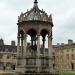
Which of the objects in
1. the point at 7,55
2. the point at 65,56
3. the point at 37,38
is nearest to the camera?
the point at 37,38

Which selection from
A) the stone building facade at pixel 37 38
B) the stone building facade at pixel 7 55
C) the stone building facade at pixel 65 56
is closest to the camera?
the stone building facade at pixel 37 38

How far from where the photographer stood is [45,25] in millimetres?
31797

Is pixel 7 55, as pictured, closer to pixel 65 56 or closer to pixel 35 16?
pixel 65 56

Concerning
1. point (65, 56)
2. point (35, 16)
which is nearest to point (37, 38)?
point (35, 16)

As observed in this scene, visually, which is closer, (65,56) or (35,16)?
(35,16)

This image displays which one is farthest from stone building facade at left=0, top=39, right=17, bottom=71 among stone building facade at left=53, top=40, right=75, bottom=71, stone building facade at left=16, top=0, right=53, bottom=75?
stone building facade at left=16, top=0, right=53, bottom=75

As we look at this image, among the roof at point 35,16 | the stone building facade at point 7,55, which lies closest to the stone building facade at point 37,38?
the roof at point 35,16

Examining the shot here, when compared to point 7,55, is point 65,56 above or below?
below

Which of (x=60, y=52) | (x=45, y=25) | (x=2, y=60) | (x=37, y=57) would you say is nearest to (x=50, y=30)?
(x=45, y=25)

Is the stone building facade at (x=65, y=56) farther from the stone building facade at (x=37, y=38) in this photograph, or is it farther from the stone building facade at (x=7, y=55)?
the stone building facade at (x=37, y=38)

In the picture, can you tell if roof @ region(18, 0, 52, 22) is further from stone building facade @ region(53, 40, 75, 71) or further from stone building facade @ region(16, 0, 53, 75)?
stone building facade @ region(53, 40, 75, 71)

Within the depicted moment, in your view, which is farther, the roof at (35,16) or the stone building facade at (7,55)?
the stone building facade at (7,55)

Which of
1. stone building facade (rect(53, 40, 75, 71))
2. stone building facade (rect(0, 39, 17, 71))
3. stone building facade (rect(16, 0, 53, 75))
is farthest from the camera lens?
stone building facade (rect(53, 40, 75, 71))

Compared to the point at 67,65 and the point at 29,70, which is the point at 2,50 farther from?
the point at 29,70
